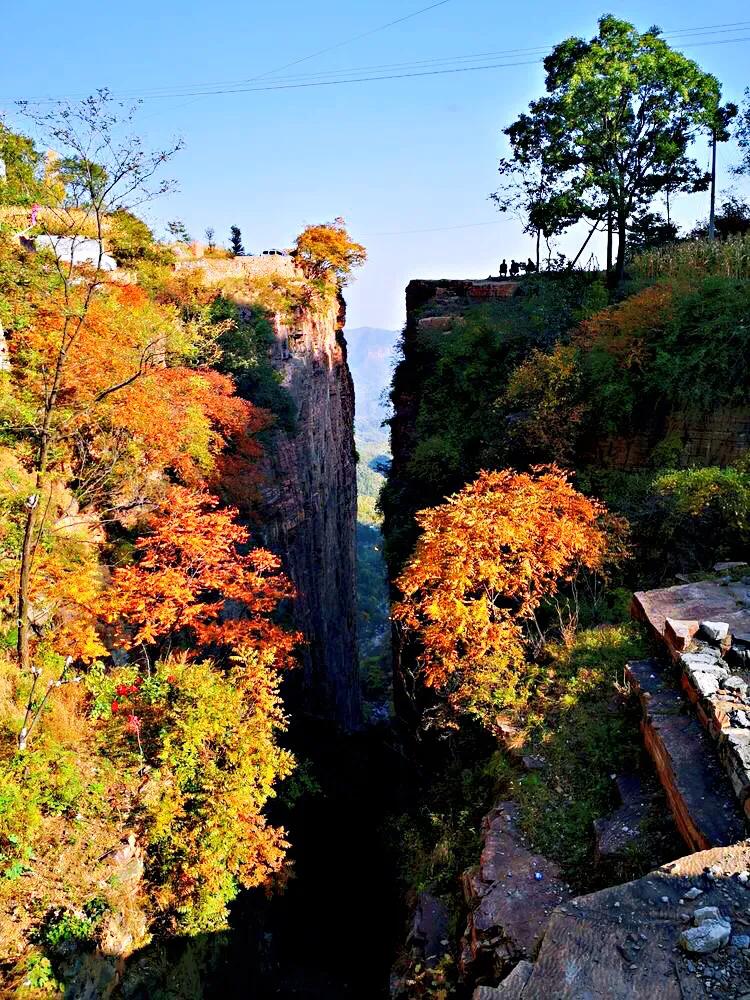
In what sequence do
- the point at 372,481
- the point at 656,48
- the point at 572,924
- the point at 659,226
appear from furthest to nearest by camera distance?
the point at 372,481
the point at 659,226
the point at 656,48
the point at 572,924

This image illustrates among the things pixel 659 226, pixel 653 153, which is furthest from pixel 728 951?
pixel 659 226

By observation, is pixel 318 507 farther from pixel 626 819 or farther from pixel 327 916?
pixel 626 819

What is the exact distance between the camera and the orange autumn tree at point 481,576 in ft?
26.5

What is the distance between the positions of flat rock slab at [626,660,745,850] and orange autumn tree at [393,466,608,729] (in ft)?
5.97

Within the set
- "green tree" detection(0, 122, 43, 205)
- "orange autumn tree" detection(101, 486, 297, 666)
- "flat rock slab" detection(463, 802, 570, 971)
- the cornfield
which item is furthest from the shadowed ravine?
the cornfield

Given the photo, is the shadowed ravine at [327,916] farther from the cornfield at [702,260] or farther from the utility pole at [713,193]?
the utility pole at [713,193]

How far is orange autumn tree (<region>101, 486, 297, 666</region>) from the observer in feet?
32.0

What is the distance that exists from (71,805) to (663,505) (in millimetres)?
9358

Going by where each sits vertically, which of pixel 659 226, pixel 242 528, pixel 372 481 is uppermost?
pixel 659 226

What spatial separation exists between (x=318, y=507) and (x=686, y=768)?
Answer: 18.2 m

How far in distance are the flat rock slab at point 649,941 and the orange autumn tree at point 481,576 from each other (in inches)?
147

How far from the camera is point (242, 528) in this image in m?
11.2

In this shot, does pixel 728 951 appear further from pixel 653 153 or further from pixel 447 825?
pixel 653 153

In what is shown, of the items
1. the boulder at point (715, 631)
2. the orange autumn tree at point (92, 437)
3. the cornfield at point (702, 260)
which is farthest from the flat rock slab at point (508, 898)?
the cornfield at point (702, 260)
